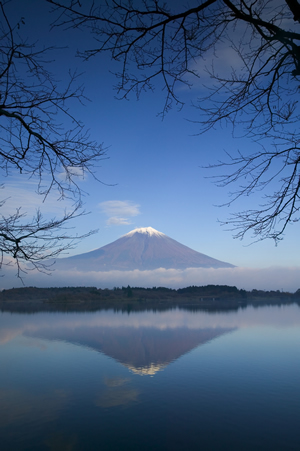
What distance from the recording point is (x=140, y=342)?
16594 millimetres

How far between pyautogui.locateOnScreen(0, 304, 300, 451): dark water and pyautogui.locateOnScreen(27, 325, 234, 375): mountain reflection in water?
0.30 ft

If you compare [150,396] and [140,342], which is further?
[140,342]

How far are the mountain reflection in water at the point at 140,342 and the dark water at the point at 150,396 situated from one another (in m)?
0.09

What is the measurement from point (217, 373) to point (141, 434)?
4680 millimetres

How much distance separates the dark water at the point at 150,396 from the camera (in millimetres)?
6199

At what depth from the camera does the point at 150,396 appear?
27.7 feet

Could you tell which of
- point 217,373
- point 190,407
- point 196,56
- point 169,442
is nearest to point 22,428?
point 169,442

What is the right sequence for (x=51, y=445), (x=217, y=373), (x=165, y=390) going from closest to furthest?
(x=51, y=445), (x=165, y=390), (x=217, y=373)

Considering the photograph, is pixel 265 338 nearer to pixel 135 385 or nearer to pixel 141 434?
pixel 135 385

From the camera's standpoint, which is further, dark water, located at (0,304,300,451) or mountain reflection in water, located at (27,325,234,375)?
mountain reflection in water, located at (27,325,234,375)

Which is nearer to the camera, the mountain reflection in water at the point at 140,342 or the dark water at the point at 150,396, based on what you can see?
the dark water at the point at 150,396

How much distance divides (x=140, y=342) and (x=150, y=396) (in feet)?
27.2

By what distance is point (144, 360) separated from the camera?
12.7 m

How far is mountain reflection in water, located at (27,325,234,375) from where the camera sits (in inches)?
492
